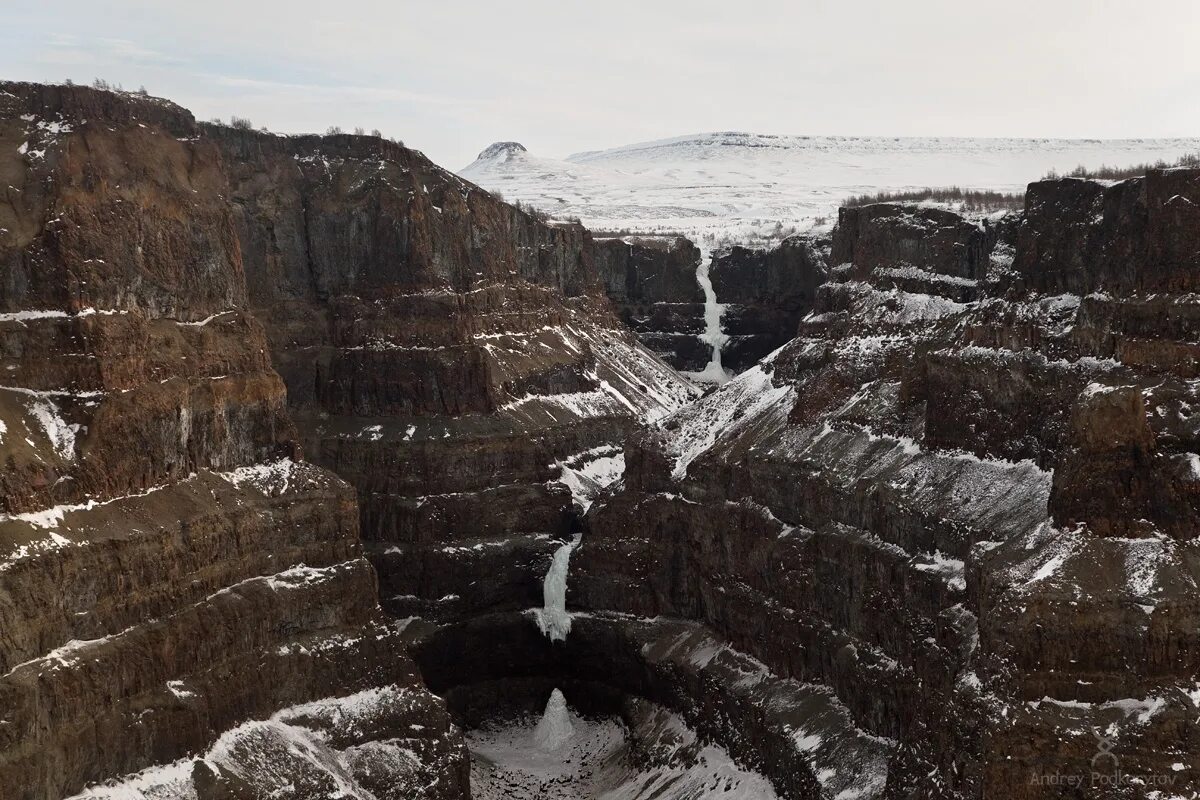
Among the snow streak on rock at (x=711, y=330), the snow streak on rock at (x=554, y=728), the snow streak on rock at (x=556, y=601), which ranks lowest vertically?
the snow streak on rock at (x=554, y=728)

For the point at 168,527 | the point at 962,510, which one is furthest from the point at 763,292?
the point at 168,527

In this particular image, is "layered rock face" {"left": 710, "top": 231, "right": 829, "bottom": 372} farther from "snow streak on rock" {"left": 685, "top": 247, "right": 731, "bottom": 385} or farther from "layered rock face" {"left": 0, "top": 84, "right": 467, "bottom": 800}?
"layered rock face" {"left": 0, "top": 84, "right": 467, "bottom": 800}

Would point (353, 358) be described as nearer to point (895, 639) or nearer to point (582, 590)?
point (582, 590)

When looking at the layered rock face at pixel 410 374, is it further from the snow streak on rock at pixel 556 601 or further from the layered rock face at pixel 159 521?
the layered rock face at pixel 159 521

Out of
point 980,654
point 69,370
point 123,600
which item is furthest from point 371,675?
point 980,654

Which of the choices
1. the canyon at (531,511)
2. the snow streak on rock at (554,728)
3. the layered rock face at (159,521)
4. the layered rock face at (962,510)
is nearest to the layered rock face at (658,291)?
the canyon at (531,511)

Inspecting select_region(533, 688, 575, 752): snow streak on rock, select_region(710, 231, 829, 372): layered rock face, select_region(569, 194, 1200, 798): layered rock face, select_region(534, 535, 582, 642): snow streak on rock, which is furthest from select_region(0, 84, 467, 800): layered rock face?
select_region(710, 231, 829, 372): layered rock face
